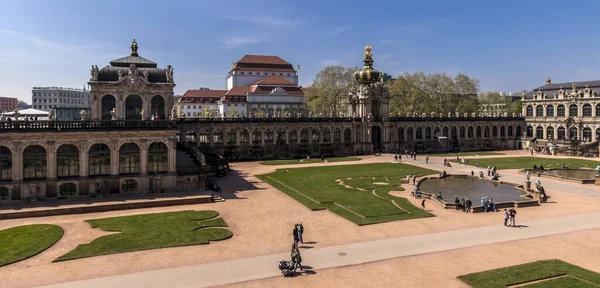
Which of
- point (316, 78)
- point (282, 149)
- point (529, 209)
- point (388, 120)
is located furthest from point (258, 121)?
point (529, 209)

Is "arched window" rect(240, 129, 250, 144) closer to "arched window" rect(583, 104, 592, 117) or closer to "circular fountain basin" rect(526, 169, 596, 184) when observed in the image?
"circular fountain basin" rect(526, 169, 596, 184)

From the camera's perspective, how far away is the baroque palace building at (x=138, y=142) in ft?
142

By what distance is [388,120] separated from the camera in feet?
322

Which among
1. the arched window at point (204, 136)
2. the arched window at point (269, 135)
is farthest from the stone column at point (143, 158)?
the arched window at point (269, 135)

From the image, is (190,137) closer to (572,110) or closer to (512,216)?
(512,216)

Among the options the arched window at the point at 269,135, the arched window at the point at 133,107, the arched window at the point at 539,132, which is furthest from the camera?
the arched window at the point at 539,132

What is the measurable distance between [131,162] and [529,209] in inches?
1691

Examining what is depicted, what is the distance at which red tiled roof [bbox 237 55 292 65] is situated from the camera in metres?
178

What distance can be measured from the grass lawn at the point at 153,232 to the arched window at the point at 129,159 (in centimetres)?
1056

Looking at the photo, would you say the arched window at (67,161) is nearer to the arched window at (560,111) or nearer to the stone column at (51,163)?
the stone column at (51,163)

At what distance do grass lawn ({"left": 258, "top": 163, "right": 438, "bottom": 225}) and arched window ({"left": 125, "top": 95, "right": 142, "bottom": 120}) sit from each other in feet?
64.8

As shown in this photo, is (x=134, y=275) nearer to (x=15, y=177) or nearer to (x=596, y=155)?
(x=15, y=177)

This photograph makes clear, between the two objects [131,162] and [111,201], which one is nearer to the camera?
[111,201]

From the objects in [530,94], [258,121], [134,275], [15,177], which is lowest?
[134,275]
